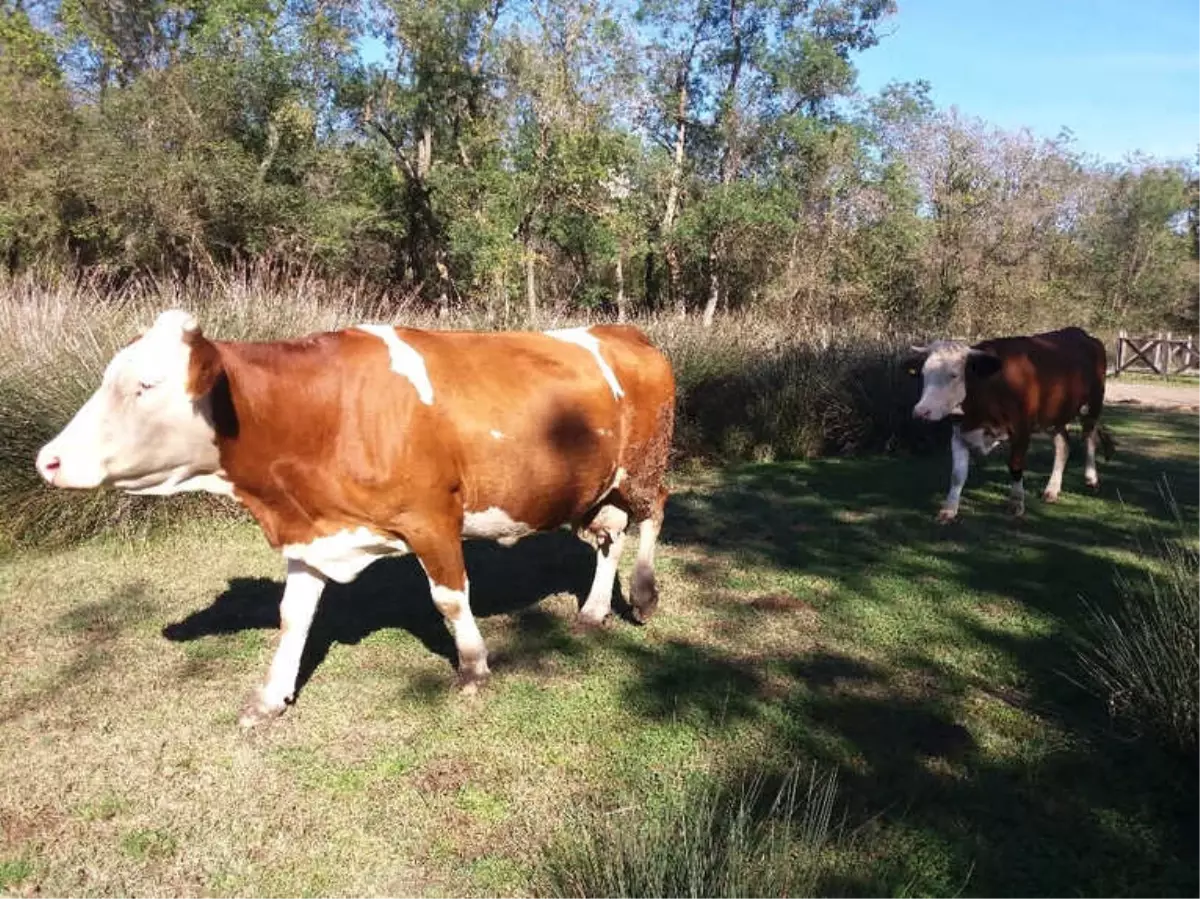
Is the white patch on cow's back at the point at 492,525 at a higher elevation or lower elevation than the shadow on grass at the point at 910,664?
higher

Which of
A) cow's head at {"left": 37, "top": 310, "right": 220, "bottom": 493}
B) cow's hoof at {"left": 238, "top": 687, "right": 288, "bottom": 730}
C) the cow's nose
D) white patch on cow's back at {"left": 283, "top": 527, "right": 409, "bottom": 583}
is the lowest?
cow's hoof at {"left": 238, "top": 687, "right": 288, "bottom": 730}

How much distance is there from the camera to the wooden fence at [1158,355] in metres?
28.4

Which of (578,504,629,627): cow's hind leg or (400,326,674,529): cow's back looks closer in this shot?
(400,326,674,529): cow's back

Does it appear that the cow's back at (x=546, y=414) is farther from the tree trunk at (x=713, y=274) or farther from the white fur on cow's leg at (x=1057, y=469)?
the tree trunk at (x=713, y=274)

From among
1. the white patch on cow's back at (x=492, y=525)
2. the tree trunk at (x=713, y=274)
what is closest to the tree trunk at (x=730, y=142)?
the tree trunk at (x=713, y=274)

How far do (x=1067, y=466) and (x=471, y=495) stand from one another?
8.39 m

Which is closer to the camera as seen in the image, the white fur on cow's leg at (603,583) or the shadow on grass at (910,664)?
the shadow on grass at (910,664)

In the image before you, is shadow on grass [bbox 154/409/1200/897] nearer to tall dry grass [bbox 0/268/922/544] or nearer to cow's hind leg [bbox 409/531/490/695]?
cow's hind leg [bbox 409/531/490/695]

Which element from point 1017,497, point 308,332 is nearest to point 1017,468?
point 1017,497

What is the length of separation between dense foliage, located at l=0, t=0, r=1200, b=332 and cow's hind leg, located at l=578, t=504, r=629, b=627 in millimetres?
14416

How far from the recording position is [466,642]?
13.7 ft

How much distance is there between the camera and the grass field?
9.96 ft

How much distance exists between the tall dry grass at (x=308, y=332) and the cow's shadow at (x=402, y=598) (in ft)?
5.94

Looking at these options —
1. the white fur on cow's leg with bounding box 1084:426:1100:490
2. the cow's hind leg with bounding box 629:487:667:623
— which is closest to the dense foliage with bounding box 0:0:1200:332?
the white fur on cow's leg with bounding box 1084:426:1100:490
